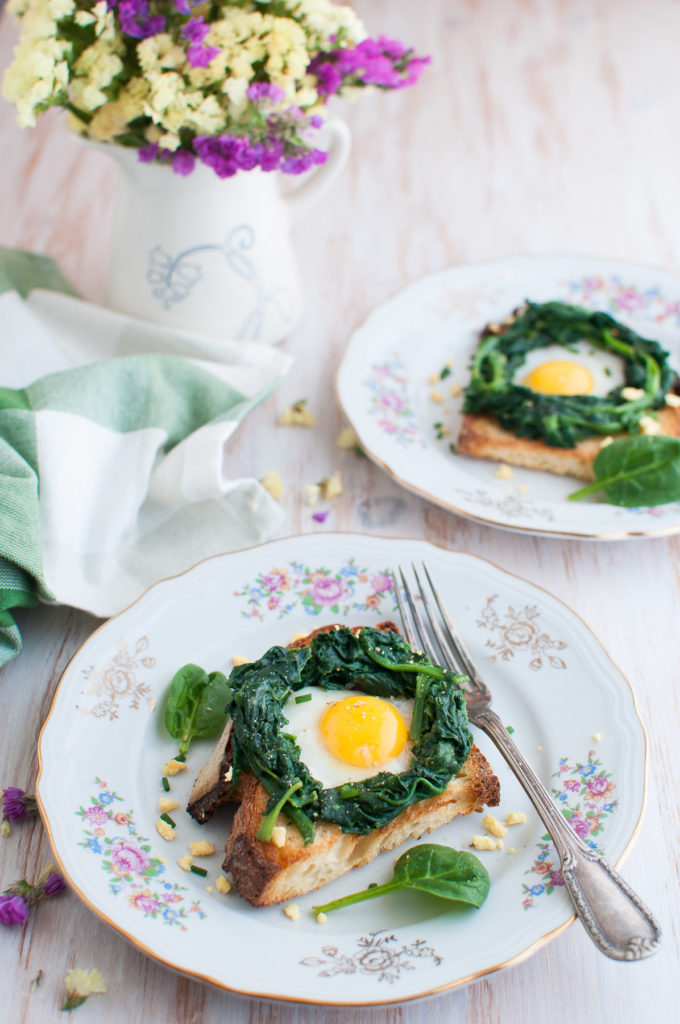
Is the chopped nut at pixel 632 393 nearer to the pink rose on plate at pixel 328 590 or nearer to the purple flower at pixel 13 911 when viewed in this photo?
the pink rose on plate at pixel 328 590

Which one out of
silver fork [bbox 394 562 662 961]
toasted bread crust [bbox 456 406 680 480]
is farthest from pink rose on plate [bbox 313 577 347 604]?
toasted bread crust [bbox 456 406 680 480]

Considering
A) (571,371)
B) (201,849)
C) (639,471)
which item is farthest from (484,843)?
(571,371)

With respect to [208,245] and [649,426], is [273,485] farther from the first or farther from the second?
[649,426]

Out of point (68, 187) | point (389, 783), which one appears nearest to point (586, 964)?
point (389, 783)

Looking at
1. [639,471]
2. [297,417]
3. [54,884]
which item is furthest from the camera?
[297,417]

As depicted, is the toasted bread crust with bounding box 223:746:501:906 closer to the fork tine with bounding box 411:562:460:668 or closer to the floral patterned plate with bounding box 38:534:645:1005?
the floral patterned plate with bounding box 38:534:645:1005

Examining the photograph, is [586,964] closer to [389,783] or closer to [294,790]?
[389,783]
